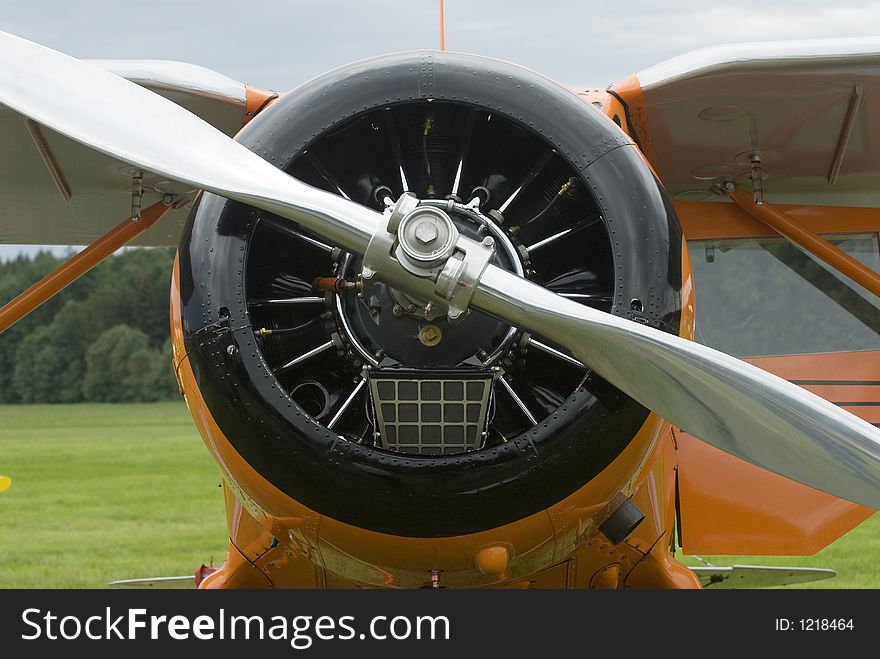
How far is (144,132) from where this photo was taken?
Answer: 3902 mm

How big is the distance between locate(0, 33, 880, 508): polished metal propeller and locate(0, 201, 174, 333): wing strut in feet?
5.79

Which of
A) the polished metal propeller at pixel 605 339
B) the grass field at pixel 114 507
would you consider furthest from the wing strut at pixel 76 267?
the grass field at pixel 114 507

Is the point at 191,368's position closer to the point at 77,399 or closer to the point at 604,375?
the point at 604,375

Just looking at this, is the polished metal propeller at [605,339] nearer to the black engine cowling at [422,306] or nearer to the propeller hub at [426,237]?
the propeller hub at [426,237]

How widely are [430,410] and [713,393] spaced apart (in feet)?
3.38

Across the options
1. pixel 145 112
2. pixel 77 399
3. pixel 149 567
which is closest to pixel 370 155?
pixel 145 112

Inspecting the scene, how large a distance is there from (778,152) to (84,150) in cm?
384

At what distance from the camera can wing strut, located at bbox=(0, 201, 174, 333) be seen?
5660 millimetres

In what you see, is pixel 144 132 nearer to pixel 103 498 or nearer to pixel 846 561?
pixel 846 561

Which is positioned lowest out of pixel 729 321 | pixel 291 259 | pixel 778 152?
pixel 291 259

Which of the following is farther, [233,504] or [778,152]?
[778,152]

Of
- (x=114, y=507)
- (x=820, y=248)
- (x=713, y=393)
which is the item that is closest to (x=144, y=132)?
(x=713, y=393)

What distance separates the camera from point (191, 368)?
4.18m

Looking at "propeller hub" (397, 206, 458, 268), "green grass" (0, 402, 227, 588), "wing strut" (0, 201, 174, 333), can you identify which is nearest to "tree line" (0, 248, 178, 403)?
"green grass" (0, 402, 227, 588)
